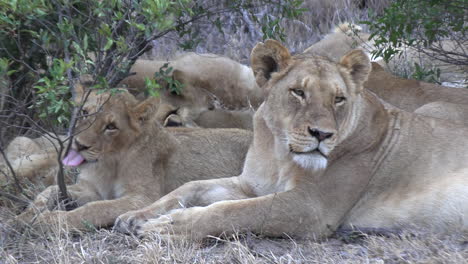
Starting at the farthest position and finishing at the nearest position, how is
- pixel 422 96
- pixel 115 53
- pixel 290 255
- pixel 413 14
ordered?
pixel 422 96 → pixel 413 14 → pixel 115 53 → pixel 290 255

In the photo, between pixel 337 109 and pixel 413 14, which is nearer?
pixel 337 109

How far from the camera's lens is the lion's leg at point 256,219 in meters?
3.88

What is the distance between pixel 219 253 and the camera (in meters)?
3.74

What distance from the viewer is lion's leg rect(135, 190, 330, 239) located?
3885 mm

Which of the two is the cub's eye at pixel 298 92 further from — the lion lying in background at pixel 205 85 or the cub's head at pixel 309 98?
the lion lying in background at pixel 205 85

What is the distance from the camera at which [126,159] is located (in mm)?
4566

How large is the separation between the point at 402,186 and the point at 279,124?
81cm

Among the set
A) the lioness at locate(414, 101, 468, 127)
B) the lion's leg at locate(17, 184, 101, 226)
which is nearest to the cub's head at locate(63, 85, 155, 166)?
the lion's leg at locate(17, 184, 101, 226)

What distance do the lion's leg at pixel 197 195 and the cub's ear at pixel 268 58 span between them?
0.71 meters

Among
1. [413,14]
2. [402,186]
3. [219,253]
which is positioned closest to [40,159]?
[219,253]

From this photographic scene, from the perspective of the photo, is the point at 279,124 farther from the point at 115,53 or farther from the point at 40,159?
the point at 40,159

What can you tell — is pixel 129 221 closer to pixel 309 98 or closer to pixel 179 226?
pixel 179 226

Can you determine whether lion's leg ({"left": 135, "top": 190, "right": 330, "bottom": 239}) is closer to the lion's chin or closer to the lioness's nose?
the lion's chin

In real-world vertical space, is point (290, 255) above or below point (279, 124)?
below
